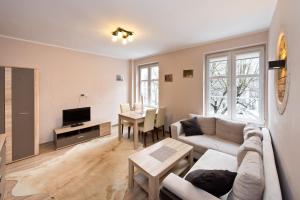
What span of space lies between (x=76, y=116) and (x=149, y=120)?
6.63ft

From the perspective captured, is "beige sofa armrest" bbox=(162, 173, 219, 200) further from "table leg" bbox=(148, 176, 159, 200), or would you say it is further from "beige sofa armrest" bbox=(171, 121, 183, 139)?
"beige sofa armrest" bbox=(171, 121, 183, 139)

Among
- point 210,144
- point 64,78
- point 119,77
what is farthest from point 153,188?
point 119,77

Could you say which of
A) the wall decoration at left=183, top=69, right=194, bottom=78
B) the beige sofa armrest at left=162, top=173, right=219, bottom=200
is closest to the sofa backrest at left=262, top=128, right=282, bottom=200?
the beige sofa armrest at left=162, top=173, right=219, bottom=200

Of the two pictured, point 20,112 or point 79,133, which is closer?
point 20,112

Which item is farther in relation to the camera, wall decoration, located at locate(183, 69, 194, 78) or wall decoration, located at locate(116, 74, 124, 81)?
wall decoration, located at locate(116, 74, 124, 81)

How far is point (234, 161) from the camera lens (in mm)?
2041

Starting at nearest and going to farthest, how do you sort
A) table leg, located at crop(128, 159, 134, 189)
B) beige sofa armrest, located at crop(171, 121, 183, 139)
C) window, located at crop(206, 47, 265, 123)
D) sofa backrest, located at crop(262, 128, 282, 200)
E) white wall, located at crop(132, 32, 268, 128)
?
sofa backrest, located at crop(262, 128, 282, 200) < table leg, located at crop(128, 159, 134, 189) < window, located at crop(206, 47, 265, 123) < beige sofa armrest, located at crop(171, 121, 183, 139) < white wall, located at crop(132, 32, 268, 128)

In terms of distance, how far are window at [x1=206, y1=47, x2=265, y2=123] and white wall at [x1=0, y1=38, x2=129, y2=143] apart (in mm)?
3208

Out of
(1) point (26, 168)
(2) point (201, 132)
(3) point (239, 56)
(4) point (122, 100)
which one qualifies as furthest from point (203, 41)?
(1) point (26, 168)

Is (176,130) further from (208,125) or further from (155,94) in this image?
(155,94)

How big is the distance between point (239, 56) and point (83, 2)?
317 centimetres

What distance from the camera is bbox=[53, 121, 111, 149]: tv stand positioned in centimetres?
339

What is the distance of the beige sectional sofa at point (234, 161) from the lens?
106 cm

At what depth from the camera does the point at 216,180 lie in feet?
4.09
